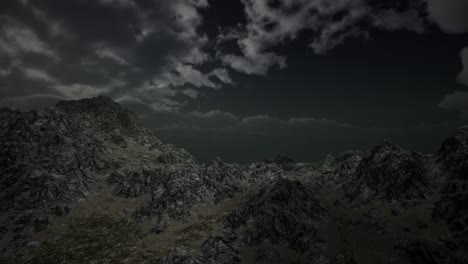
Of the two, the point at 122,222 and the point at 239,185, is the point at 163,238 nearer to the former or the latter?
the point at 122,222

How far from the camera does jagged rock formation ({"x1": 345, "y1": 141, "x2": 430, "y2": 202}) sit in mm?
77387

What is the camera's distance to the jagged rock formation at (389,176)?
77.4m

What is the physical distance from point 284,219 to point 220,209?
992 inches

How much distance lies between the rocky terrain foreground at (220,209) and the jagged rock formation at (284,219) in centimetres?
29

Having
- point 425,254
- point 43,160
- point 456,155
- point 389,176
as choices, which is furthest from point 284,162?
point 43,160

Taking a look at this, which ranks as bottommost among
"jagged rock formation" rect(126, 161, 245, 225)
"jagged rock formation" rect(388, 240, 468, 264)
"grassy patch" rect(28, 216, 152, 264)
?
"grassy patch" rect(28, 216, 152, 264)

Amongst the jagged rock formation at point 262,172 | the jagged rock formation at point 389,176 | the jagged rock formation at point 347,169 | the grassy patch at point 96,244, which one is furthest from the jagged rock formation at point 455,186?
the grassy patch at point 96,244

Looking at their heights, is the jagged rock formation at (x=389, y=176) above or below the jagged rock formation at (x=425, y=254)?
above

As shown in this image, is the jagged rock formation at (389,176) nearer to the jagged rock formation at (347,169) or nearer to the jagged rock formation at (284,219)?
the jagged rock formation at (347,169)

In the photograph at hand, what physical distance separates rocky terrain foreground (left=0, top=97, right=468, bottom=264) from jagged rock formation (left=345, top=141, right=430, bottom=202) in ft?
1.05

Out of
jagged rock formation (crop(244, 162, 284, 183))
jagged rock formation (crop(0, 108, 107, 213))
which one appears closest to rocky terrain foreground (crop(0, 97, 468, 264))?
jagged rock formation (crop(0, 108, 107, 213))

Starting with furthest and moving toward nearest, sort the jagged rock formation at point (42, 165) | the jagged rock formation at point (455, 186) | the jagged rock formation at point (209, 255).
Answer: the jagged rock formation at point (42, 165), the jagged rock formation at point (455, 186), the jagged rock formation at point (209, 255)

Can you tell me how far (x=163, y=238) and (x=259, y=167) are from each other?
66745 millimetres

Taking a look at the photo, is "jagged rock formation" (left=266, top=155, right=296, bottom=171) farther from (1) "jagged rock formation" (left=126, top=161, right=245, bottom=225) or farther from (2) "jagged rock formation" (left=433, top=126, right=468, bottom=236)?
(2) "jagged rock formation" (left=433, top=126, right=468, bottom=236)
